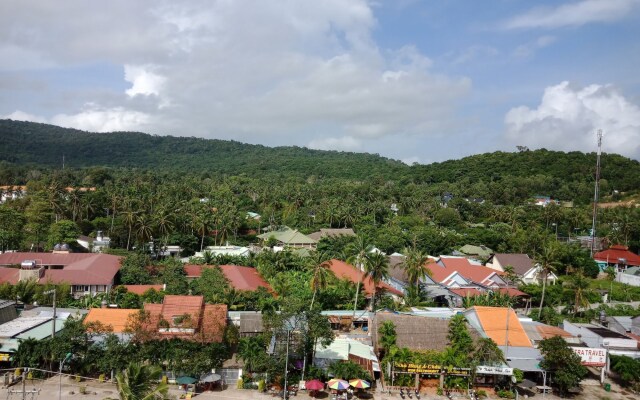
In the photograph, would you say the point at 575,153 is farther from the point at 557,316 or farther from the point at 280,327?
the point at 280,327

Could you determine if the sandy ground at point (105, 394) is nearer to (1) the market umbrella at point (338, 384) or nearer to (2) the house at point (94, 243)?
(1) the market umbrella at point (338, 384)

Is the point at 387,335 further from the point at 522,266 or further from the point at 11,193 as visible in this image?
the point at 11,193

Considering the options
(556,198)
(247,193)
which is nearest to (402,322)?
(247,193)

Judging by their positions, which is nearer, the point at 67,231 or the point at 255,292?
the point at 255,292

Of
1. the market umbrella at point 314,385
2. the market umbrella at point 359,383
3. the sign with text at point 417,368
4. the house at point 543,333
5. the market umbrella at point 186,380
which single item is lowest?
the market umbrella at point 186,380

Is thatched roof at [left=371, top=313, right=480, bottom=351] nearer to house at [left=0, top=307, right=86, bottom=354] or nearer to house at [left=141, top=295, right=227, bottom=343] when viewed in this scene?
house at [left=141, top=295, right=227, bottom=343]

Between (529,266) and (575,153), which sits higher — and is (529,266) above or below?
below

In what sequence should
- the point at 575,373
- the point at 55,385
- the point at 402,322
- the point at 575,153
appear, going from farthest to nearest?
the point at 575,153 → the point at 402,322 → the point at 575,373 → the point at 55,385

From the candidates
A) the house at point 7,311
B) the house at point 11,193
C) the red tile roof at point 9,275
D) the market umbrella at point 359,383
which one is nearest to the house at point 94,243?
the red tile roof at point 9,275
